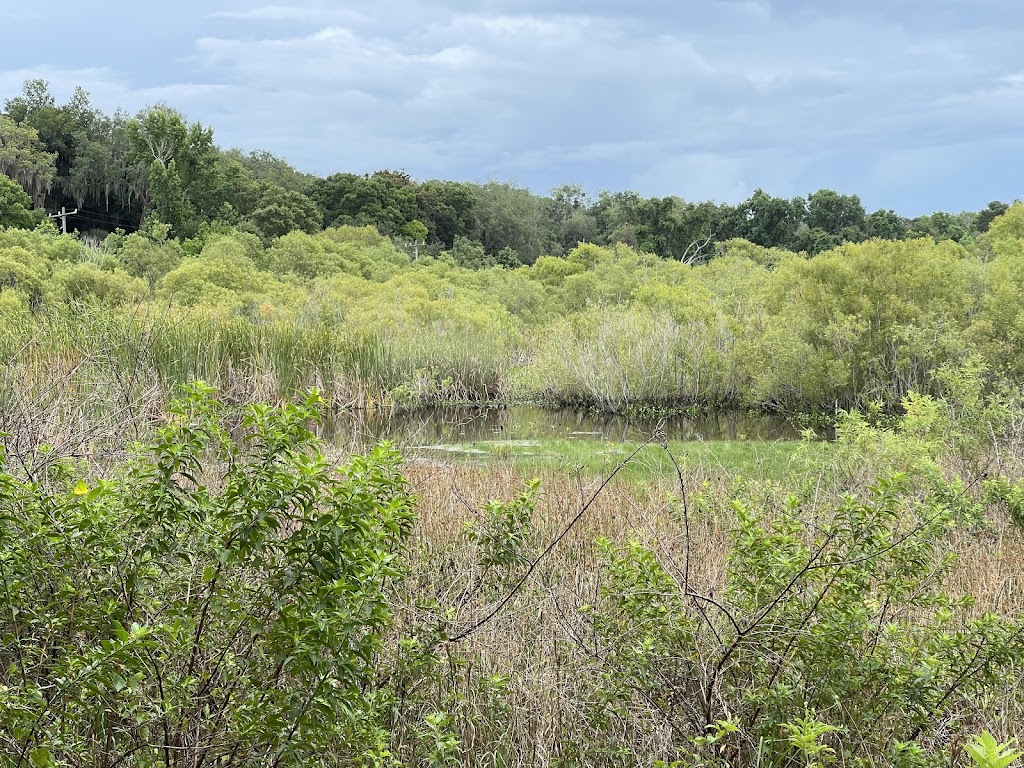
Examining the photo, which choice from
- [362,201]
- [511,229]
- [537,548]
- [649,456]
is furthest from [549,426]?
[511,229]

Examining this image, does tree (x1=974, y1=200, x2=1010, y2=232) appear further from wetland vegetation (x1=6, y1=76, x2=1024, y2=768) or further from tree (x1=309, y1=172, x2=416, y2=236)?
wetland vegetation (x1=6, y1=76, x2=1024, y2=768)

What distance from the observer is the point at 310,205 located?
5038 centimetres

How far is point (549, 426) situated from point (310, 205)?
38835 mm

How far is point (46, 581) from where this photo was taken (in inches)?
97.5

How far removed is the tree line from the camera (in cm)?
4822

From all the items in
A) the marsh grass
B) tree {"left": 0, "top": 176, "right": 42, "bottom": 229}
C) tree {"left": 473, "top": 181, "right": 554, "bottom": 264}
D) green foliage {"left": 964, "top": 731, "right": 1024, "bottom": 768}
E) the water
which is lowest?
the water

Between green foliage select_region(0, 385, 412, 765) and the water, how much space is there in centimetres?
965

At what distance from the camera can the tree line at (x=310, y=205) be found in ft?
158

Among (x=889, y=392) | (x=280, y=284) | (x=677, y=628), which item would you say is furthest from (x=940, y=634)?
(x=280, y=284)

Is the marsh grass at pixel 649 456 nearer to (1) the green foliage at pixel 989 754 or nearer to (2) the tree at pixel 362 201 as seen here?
(1) the green foliage at pixel 989 754

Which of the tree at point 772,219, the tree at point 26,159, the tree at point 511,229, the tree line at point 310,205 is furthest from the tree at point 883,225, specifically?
the tree at point 26,159

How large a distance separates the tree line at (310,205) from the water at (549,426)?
98.2 feet

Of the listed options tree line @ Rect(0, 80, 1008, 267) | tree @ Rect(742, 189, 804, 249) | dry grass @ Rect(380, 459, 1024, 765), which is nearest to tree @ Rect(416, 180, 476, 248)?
tree line @ Rect(0, 80, 1008, 267)

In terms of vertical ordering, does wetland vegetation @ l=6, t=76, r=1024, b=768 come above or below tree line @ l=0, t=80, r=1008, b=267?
below
